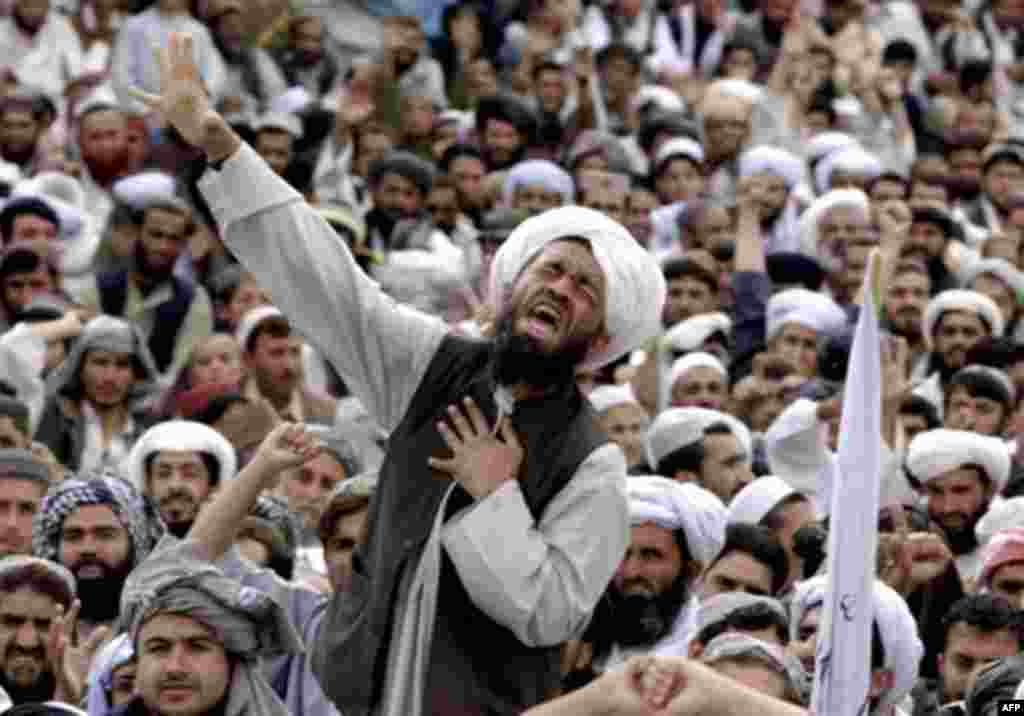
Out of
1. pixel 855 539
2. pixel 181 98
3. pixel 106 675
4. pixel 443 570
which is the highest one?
pixel 181 98

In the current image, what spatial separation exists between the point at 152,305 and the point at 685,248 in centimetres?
294

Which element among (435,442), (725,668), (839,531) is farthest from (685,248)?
(839,531)

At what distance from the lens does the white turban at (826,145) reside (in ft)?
63.9

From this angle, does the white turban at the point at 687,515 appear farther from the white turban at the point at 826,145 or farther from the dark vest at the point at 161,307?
the white turban at the point at 826,145

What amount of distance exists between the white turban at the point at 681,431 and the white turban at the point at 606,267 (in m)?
5.33

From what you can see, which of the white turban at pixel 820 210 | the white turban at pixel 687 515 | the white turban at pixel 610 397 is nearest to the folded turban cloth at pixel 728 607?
the white turban at pixel 687 515

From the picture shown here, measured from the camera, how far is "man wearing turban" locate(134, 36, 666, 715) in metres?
6.96

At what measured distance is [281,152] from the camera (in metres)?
17.6

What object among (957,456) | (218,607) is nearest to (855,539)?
(218,607)

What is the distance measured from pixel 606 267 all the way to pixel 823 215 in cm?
1008

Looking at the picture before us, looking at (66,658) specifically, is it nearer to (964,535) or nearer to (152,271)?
(964,535)

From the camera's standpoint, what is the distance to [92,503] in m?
10.0

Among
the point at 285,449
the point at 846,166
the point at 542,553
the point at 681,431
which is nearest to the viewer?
the point at 542,553

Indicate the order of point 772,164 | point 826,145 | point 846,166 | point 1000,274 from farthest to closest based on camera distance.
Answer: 1. point 826,145
2. point 846,166
3. point 772,164
4. point 1000,274
